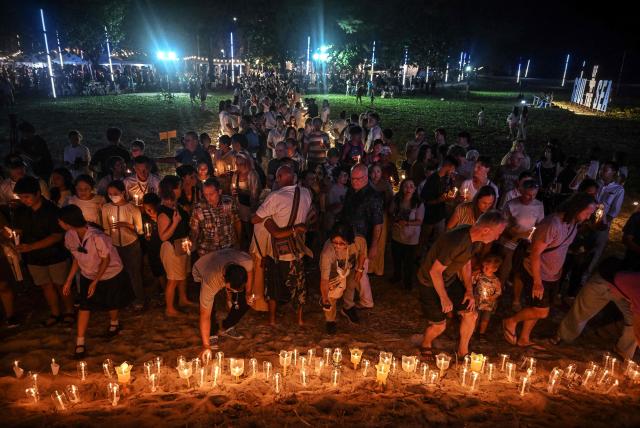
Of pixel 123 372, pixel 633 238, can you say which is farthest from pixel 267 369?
pixel 633 238

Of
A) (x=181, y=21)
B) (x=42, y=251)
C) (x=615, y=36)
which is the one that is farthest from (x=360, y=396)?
(x=615, y=36)

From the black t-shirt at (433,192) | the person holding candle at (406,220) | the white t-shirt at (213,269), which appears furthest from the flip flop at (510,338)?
the white t-shirt at (213,269)

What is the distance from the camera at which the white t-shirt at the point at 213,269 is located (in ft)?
15.5

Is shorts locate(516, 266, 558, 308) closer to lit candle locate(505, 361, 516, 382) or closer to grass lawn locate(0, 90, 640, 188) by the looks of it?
lit candle locate(505, 361, 516, 382)

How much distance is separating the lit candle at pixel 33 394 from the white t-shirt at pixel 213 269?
5.54ft

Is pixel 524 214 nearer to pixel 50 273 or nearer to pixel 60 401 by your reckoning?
pixel 60 401

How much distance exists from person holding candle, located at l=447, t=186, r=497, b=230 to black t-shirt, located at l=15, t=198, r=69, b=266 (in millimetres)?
4883

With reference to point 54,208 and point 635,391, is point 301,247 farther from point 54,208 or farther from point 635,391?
point 635,391

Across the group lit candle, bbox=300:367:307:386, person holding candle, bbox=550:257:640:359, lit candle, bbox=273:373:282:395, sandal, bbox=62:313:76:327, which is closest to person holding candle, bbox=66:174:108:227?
sandal, bbox=62:313:76:327

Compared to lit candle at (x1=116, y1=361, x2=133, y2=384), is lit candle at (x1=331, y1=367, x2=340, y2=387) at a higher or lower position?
lower

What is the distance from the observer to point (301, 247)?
544cm

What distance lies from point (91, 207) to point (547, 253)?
221 inches

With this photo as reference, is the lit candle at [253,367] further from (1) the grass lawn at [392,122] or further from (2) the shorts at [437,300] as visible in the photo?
(1) the grass lawn at [392,122]

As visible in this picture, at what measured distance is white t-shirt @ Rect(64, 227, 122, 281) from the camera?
4.77m
